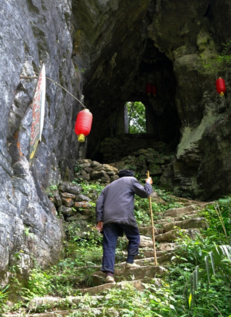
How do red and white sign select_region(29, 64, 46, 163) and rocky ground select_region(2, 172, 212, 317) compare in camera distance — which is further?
red and white sign select_region(29, 64, 46, 163)

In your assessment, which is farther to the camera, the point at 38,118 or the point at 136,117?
the point at 136,117

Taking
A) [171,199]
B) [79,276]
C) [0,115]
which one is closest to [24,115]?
[0,115]

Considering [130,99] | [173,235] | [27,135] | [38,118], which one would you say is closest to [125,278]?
[173,235]

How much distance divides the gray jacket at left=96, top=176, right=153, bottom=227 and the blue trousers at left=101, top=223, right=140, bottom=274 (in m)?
0.11

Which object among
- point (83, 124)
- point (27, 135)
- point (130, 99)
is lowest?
point (27, 135)

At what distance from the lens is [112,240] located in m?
5.07

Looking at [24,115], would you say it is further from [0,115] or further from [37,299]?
[37,299]

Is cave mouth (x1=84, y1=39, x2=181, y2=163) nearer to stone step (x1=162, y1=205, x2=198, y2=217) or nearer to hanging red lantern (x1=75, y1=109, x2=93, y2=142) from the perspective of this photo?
hanging red lantern (x1=75, y1=109, x2=93, y2=142)

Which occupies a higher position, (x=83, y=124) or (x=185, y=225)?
(x=83, y=124)

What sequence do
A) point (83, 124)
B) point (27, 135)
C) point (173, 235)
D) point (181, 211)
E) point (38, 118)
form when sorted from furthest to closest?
point (181, 211)
point (83, 124)
point (27, 135)
point (173, 235)
point (38, 118)

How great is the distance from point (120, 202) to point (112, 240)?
54cm

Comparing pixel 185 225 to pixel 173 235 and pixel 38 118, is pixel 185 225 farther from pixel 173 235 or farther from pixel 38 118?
pixel 38 118

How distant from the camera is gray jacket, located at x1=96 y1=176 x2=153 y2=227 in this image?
201 inches

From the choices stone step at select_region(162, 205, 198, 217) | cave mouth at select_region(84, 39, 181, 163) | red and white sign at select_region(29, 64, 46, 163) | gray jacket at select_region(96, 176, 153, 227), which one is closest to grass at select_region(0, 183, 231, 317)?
gray jacket at select_region(96, 176, 153, 227)
